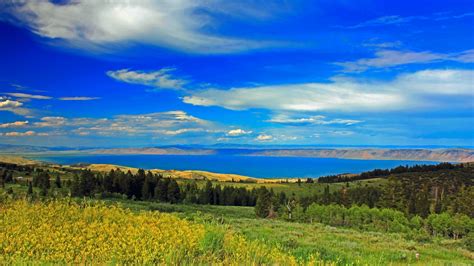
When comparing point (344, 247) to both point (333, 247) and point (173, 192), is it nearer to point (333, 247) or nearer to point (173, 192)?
point (333, 247)

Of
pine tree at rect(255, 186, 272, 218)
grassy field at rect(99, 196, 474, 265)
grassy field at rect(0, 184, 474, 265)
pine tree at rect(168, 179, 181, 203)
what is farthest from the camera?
pine tree at rect(168, 179, 181, 203)

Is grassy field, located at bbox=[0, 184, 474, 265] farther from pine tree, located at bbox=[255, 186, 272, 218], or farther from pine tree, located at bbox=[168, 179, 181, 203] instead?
pine tree, located at bbox=[168, 179, 181, 203]

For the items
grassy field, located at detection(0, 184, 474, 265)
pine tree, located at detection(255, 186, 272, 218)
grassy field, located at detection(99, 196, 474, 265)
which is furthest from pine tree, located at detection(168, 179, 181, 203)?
grassy field, located at detection(0, 184, 474, 265)

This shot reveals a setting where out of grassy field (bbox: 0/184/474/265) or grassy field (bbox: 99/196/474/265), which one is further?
grassy field (bbox: 99/196/474/265)

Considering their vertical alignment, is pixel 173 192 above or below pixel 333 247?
below

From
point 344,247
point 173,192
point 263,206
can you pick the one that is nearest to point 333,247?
point 344,247

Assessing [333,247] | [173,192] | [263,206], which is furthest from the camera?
[173,192]

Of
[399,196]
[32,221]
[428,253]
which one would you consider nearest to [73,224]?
[32,221]

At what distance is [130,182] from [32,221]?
2434 inches

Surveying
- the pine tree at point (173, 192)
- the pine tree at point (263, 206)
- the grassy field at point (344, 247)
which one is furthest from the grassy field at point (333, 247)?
the pine tree at point (173, 192)

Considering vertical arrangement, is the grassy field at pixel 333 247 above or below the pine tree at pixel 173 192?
above

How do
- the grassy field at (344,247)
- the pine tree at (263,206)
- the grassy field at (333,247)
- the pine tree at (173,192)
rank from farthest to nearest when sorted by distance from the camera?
the pine tree at (173,192) → the pine tree at (263,206) → the grassy field at (344,247) → the grassy field at (333,247)

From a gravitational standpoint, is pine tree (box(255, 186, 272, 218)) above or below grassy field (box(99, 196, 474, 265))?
below

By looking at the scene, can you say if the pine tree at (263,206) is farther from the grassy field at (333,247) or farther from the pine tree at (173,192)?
the grassy field at (333,247)
